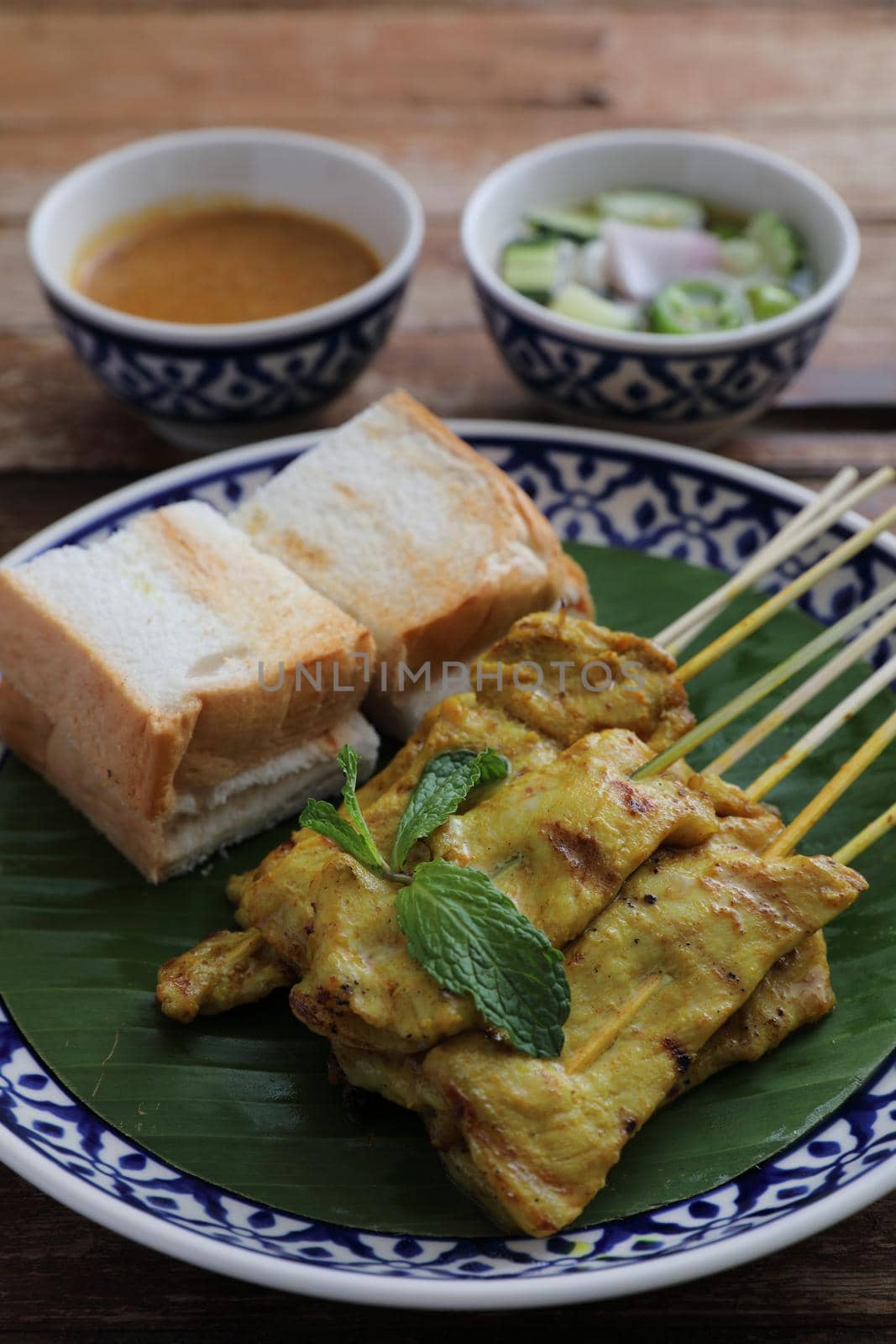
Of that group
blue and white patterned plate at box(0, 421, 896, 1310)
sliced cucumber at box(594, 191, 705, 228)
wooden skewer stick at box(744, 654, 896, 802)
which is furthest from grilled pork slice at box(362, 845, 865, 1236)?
sliced cucumber at box(594, 191, 705, 228)

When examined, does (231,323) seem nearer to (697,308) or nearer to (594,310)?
(594,310)

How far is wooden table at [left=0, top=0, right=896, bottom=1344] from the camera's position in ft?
17.6

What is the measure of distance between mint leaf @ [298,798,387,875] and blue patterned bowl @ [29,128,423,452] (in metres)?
2.16

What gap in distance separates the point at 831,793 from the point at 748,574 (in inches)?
35.5

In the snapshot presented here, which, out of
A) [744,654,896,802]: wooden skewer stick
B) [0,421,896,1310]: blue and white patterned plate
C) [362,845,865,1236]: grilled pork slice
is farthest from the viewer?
[744,654,896,802]: wooden skewer stick

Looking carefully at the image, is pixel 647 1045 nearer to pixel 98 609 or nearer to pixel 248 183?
pixel 98 609

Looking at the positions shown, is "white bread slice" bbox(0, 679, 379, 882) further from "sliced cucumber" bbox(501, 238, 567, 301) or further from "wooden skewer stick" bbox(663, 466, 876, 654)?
"sliced cucumber" bbox(501, 238, 567, 301)

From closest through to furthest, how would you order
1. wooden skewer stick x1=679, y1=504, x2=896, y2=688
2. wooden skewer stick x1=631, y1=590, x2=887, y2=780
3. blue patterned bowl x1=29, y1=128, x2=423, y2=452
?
1. wooden skewer stick x1=631, y1=590, x2=887, y2=780
2. wooden skewer stick x1=679, y1=504, x2=896, y2=688
3. blue patterned bowl x1=29, y1=128, x2=423, y2=452

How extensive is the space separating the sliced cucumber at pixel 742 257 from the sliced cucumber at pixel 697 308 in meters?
0.17

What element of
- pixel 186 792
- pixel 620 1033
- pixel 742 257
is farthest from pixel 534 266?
pixel 620 1033

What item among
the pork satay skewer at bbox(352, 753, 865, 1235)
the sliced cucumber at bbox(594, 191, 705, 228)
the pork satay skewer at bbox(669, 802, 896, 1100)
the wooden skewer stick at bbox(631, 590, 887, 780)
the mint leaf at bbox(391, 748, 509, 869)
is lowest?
the pork satay skewer at bbox(669, 802, 896, 1100)

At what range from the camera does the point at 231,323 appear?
502cm

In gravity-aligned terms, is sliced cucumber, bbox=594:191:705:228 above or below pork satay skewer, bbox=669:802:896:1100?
above

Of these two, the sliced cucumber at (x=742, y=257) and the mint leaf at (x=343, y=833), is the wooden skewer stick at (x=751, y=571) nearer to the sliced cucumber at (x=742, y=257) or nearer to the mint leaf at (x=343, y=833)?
the mint leaf at (x=343, y=833)
